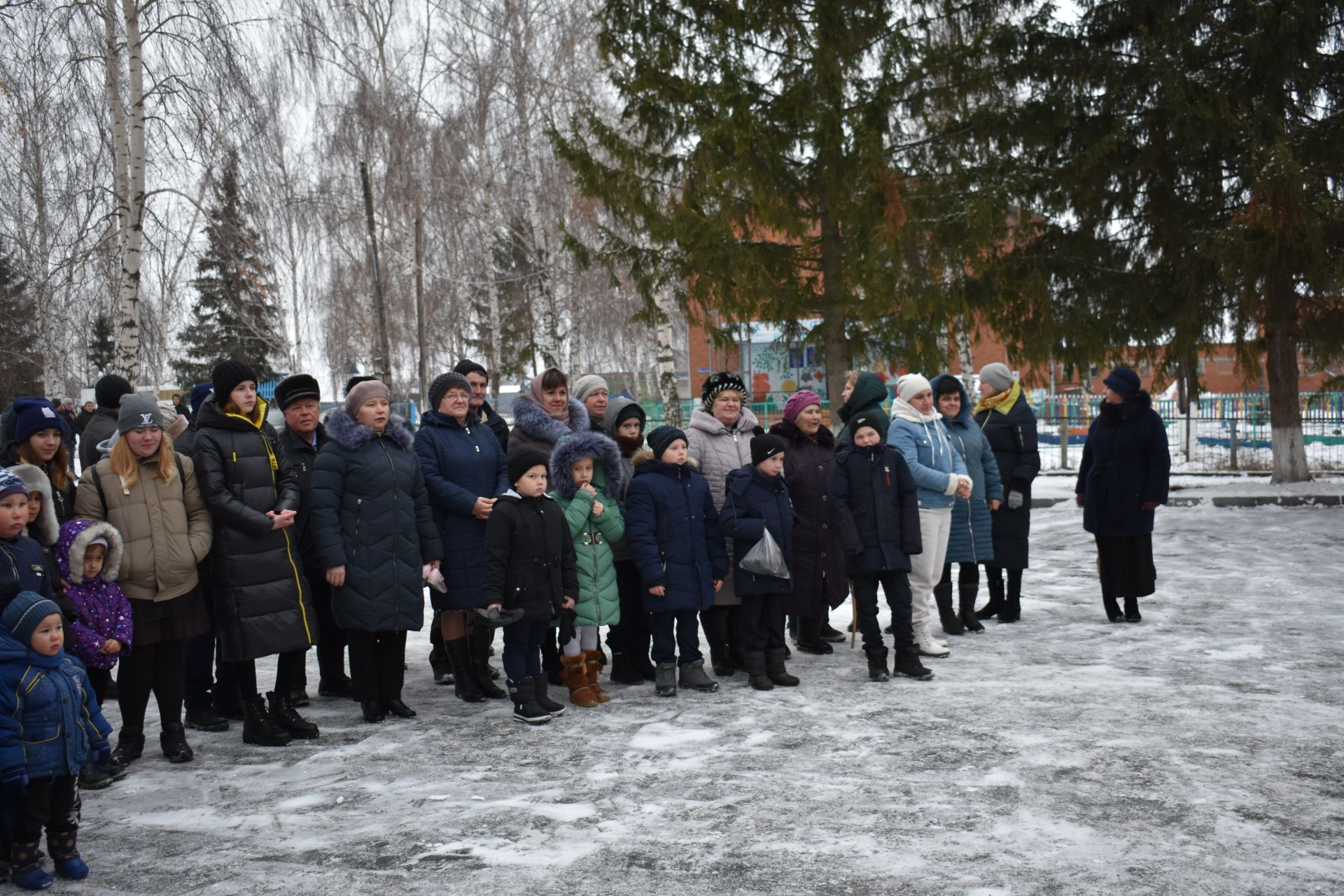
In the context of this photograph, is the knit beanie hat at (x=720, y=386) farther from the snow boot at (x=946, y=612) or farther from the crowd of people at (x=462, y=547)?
the snow boot at (x=946, y=612)

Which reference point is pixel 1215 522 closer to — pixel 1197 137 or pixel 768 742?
pixel 1197 137

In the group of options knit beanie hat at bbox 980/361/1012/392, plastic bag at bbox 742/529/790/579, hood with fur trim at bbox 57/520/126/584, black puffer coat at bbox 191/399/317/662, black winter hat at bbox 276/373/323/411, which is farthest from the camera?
knit beanie hat at bbox 980/361/1012/392

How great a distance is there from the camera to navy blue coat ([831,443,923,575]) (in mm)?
6621

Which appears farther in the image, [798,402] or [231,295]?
[231,295]

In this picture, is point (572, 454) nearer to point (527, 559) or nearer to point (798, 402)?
point (527, 559)

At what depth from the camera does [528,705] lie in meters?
5.91

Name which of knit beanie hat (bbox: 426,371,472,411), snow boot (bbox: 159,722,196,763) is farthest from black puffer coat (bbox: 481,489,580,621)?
snow boot (bbox: 159,722,196,763)

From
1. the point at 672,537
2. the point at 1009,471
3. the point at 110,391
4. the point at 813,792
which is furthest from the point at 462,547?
the point at 1009,471

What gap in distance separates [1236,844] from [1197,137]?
1258 cm

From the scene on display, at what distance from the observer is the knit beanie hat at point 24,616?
3916mm

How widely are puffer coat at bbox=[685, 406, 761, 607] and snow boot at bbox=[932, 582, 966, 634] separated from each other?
195 cm

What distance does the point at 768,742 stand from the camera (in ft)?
17.7

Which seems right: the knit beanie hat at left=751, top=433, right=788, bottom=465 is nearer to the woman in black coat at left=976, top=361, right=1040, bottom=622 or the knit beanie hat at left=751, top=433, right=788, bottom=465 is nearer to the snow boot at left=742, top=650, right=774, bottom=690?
the snow boot at left=742, top=650, right=774, bottom=690

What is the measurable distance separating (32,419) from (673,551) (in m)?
3.35
